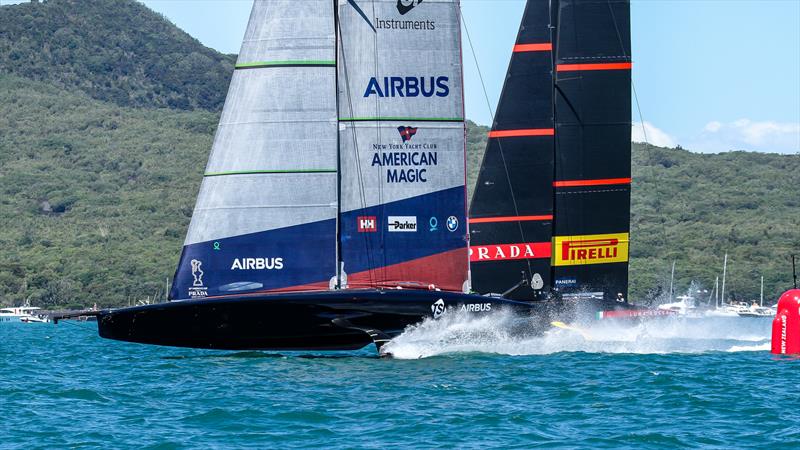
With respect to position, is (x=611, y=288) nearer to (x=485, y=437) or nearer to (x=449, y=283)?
(x=449, y=283)

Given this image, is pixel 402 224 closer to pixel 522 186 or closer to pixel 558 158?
pixel 522 186

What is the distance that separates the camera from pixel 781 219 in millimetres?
132375

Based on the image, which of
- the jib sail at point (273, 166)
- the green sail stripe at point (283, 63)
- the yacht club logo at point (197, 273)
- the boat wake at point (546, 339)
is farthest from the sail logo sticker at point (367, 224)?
the yacht club logo at point (197, 273)

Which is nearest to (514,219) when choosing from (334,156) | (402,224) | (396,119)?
(402,224)

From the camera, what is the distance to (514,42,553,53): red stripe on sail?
30.1 metres

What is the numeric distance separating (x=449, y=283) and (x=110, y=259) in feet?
303

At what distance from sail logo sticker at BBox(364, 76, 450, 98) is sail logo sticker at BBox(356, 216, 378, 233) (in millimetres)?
2151

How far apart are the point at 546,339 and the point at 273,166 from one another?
7052mm

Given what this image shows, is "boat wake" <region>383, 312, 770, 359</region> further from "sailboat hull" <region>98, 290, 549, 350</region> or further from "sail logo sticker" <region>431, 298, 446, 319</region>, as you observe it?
"sailboat hull" <region>98, 290, 549, 350</region>

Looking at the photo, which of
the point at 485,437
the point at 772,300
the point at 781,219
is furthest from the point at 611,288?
the point at 781,219

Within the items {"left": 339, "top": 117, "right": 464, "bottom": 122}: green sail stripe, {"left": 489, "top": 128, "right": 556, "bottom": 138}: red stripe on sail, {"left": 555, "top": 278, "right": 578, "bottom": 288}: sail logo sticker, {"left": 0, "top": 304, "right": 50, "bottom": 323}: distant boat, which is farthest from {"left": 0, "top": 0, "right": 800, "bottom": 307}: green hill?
{"left": 339, "top": 117, "right": 464, "bottom": 122}: green sail stripe

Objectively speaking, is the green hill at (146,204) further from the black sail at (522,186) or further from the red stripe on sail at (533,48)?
the red stripe on sail at (533,48)

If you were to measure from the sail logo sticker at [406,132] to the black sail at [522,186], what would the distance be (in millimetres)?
6009

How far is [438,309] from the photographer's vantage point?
78.9 feet
